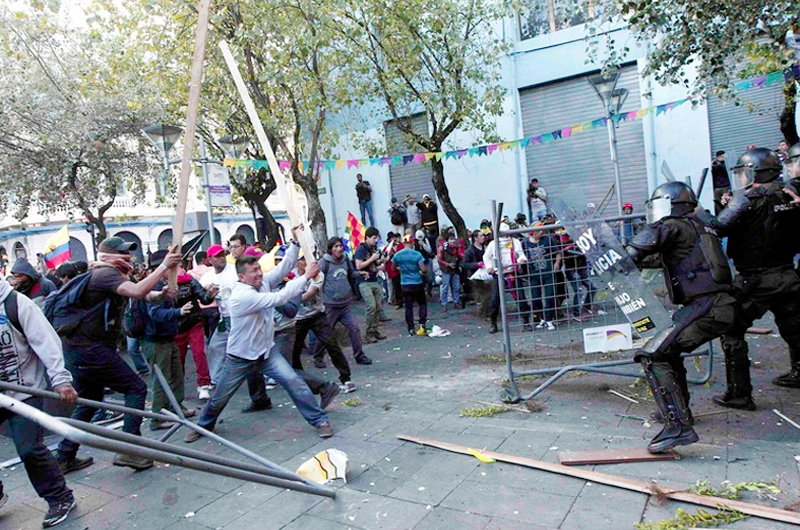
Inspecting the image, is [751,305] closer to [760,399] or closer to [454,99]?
[760,399]

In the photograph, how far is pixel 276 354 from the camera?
559 cm

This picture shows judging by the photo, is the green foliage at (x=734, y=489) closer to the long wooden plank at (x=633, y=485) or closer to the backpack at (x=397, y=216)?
the long wooden plank at (x=633, y=485)

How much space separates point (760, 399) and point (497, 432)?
7.99ft

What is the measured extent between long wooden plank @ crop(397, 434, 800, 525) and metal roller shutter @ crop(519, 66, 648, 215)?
11650 mm

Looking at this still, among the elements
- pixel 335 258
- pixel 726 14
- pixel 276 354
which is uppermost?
pixel 726 14

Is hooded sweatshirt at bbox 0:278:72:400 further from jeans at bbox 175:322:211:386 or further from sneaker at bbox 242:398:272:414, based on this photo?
jeans at bbox 175:322:211:386

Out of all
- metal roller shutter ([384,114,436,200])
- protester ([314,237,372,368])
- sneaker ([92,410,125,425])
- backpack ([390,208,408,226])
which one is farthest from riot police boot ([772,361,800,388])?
metal roller shutter ([384,114,436,200])

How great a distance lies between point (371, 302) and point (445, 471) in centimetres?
592

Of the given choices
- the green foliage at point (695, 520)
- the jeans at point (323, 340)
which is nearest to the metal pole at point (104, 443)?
the green foliage at point (695, 520)

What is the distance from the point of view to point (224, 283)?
6.63 m

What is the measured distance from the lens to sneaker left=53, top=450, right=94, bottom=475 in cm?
495

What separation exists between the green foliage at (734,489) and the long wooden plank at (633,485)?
0.08m

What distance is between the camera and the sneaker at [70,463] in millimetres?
4953

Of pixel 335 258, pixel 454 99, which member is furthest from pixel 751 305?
pixel 454 99
